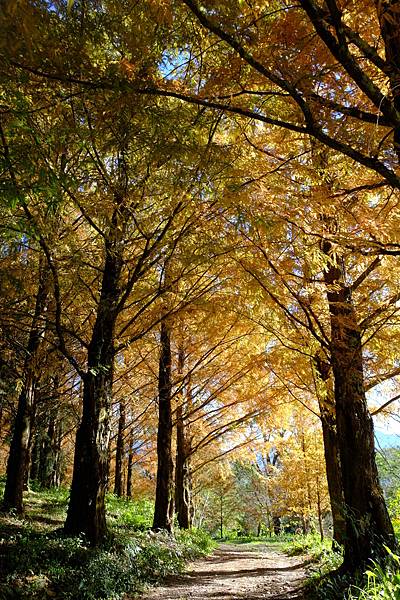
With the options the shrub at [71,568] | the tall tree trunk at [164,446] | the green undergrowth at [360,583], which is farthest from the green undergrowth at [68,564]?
the green undergrowth at [360,583]

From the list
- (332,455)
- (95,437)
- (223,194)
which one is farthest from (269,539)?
(223,194)

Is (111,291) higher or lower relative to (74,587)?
higher

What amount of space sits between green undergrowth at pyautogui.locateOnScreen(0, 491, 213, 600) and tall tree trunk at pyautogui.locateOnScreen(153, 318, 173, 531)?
1801 mm

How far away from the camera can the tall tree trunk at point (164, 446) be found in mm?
9750

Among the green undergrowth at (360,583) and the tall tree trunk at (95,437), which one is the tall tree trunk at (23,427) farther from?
the green undergrowth at (360,583)

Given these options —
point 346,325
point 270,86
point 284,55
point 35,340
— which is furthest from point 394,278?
point 35,340

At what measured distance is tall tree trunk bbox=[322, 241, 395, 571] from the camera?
15.5ft

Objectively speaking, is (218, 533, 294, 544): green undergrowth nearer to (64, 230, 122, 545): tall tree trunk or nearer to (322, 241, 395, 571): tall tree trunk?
(64, 230, 122, 545): tall tree trunk

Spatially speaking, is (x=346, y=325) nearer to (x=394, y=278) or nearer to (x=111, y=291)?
(x=394, y=278)

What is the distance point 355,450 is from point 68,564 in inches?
147

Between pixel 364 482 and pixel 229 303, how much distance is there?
10.5ft

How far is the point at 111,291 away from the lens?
691 cm

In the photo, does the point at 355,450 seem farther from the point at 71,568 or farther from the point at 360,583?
the point at 71,568

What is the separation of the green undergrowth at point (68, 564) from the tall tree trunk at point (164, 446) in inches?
70.9
